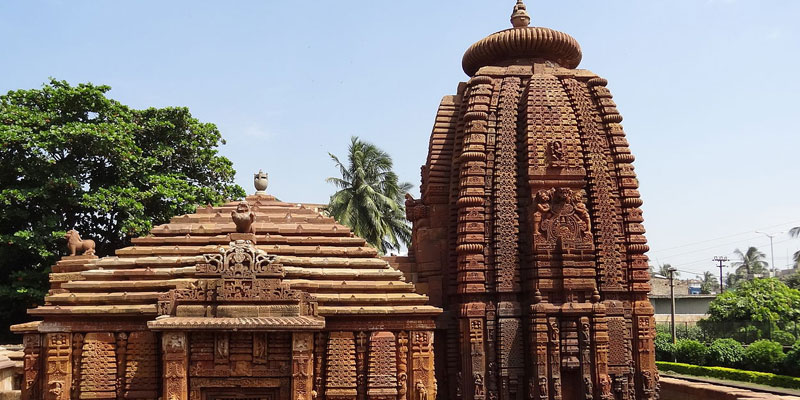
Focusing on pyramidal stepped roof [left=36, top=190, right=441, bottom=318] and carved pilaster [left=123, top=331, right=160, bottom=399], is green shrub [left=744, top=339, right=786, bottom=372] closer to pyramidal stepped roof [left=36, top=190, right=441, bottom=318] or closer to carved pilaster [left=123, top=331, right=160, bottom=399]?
pyramidal stepped roof [left=36, top=190, right=441, bottom=318]

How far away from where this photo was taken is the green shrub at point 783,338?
29.3 meters

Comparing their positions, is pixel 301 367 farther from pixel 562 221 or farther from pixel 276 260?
pixel 562 221

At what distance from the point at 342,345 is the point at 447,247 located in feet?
13.9

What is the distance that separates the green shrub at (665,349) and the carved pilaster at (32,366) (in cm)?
2481

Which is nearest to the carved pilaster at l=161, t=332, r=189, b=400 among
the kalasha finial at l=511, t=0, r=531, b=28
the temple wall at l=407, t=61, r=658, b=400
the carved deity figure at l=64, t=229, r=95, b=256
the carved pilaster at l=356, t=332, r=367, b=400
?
the carved pilaster at l=356, t=332, r=367, b=400

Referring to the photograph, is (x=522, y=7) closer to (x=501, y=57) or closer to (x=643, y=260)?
(x=501, y=57)

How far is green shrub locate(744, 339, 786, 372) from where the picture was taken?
22656mm

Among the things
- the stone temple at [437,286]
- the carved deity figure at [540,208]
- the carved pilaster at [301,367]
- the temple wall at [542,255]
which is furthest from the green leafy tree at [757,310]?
the carved pilaster at [301,367]

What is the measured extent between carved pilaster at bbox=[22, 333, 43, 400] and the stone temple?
0.10 feet

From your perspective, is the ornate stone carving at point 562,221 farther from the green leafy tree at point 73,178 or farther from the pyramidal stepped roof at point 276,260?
the green leafy tree at point 73,178

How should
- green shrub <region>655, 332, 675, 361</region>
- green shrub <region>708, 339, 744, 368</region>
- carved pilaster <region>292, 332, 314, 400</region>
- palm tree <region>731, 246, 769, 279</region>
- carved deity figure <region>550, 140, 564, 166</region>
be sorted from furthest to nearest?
palm tree <region>731, 246, 769, 279</region> < green shrub <region>655, 332, 675, 361</region> < green shrub <region>708, 339, 744, 368</region> < carved deity figure <region>550, 140, 564, 166</region> < carved pilaster <region>292, 332, 314, 400</region>

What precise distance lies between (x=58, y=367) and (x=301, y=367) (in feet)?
12.6

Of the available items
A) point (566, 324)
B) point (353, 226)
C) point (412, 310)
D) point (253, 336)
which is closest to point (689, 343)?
point (353, 226)

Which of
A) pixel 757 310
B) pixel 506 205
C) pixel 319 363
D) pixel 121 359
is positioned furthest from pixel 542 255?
pixel 757 310
